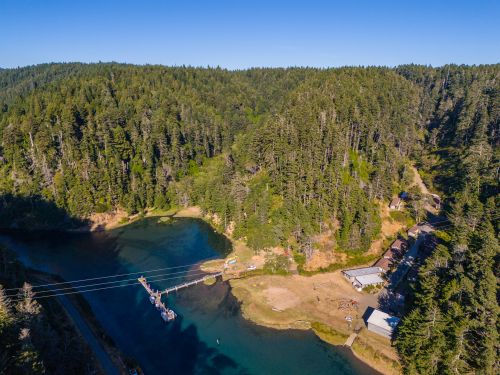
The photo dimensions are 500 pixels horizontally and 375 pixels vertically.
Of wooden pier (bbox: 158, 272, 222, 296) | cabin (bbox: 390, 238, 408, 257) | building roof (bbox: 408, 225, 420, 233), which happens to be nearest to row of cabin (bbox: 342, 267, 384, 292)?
cabin (bbox: 390, 238, 408, 257)

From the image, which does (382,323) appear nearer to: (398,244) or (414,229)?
(398,244)

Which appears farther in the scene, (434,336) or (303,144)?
(303,144)

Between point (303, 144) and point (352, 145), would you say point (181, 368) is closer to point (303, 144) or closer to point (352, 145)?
point (303, 144)

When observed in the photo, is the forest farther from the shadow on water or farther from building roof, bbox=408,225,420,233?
building roof, bbox=408,225,420,233

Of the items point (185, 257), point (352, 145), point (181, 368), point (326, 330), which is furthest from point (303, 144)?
point (181, 368)

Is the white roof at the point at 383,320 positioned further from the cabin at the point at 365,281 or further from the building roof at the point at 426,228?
the building roof at the point at 426,228

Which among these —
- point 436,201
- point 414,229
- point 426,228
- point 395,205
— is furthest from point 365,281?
point 436,201

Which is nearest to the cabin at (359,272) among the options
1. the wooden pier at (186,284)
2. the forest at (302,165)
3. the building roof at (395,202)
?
the forest at (302,165)
